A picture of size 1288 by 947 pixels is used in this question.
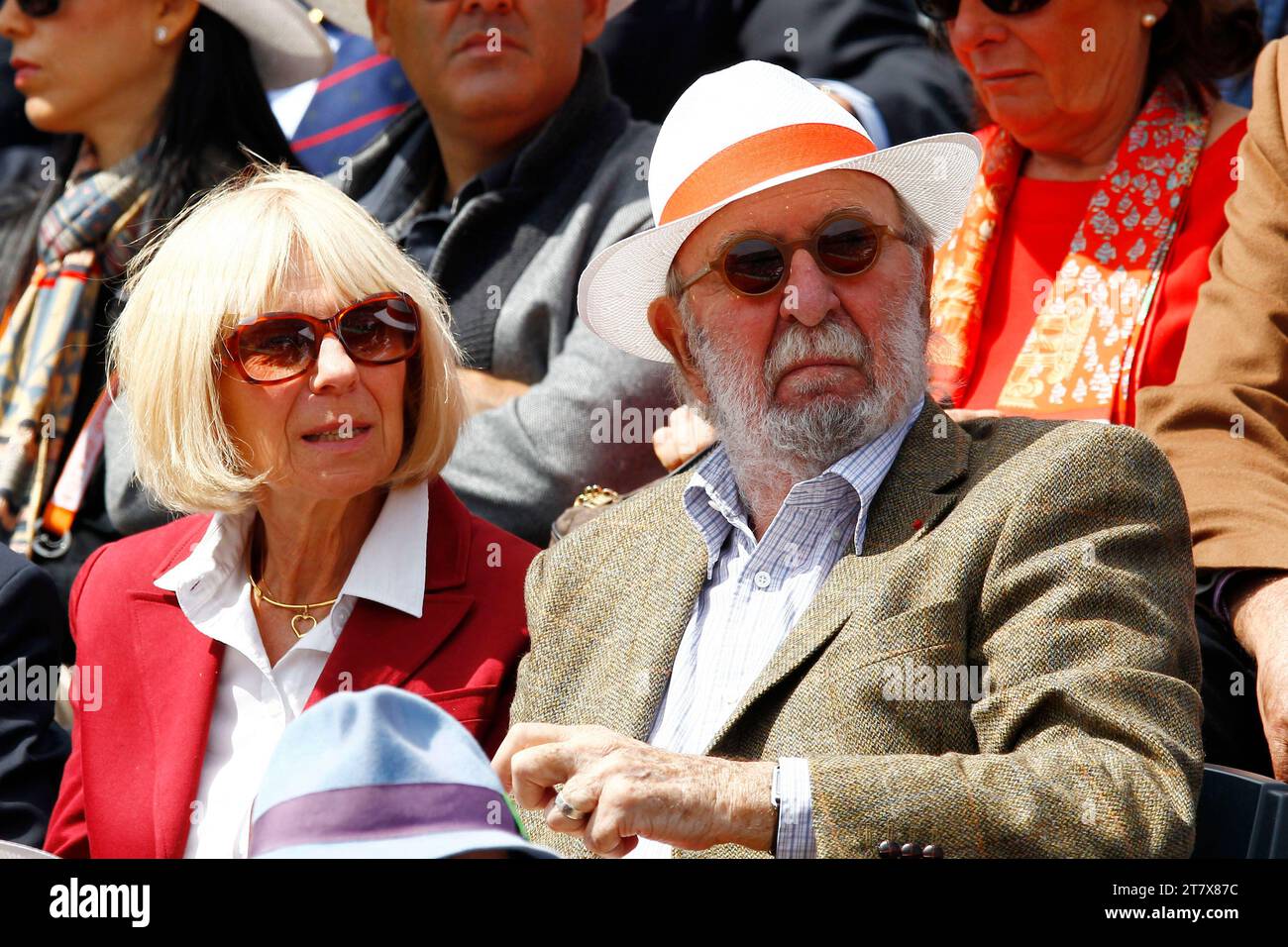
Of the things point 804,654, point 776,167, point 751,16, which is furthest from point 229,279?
point 751,16

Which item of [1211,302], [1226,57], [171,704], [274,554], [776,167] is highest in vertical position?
[1226,57]

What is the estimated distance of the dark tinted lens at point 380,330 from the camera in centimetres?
302

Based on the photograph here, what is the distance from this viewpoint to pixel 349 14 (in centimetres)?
475

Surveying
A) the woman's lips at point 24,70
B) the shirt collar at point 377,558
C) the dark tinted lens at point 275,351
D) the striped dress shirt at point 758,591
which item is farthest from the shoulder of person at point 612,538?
the woman's lips at point 24,70

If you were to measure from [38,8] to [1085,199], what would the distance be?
117 inches

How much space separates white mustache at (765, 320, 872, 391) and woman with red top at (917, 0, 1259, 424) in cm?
76

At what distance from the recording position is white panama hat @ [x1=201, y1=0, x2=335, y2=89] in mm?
4633

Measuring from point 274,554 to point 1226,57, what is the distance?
2341 millimetres

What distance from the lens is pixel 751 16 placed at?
4.66 metres

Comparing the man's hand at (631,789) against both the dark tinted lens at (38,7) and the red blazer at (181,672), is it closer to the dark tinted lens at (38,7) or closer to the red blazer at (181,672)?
the red blazer at (181,672)

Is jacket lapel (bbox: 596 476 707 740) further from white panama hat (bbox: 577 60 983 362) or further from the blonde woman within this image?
white panama hat (bbox: 577 60 983 362)

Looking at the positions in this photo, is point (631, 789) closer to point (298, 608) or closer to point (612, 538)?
point (612, 538)

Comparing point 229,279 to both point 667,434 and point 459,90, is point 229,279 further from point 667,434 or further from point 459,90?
point 459,90

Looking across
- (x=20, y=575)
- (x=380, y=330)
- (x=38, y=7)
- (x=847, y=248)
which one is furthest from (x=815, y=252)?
(x=38, y=7)
